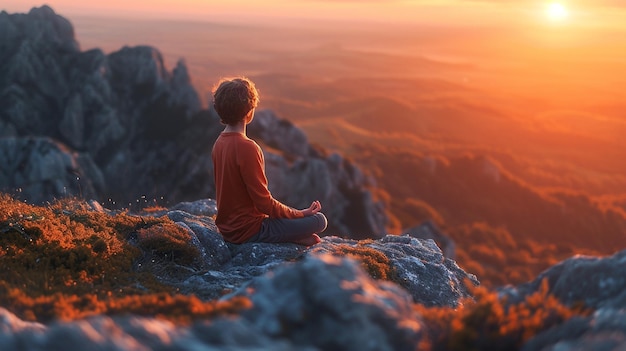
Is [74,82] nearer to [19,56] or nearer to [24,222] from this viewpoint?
[19,56]

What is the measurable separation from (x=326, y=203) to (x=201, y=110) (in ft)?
111

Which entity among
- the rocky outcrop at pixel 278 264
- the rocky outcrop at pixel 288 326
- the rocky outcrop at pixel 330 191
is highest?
the rocky outcrop at pixel 288 326

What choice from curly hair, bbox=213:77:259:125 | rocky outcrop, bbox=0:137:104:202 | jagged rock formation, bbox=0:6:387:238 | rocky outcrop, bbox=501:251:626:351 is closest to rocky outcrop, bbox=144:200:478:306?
curly hair, bbox=213:77:259:125

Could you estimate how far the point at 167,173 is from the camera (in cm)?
8081

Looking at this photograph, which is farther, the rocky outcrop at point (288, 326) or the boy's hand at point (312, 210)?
the boy's hand at point (312, 210)

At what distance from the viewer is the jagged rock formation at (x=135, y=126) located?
72.8 meters

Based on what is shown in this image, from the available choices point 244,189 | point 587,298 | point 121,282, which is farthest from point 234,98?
point 587,298

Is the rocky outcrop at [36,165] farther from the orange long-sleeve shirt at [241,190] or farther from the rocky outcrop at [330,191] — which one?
the orange long-sleeve shirt at [241,190]

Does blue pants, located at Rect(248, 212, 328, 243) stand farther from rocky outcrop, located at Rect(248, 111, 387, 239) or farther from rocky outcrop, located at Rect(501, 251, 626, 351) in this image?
rocky outcrop, located at Rect(248, 111, 387, 239)

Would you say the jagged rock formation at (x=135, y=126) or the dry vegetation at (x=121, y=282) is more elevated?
the dry vegetation at (x=121, y=282)

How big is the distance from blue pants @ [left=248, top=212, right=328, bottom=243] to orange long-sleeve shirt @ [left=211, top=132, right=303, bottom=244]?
0.40ft

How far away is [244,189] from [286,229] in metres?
1.52

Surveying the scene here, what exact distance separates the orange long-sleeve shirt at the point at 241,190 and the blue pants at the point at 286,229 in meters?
0.12

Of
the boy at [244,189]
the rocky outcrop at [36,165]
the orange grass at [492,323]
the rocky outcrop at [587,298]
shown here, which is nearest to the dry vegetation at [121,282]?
the orange grass at [492,323]
